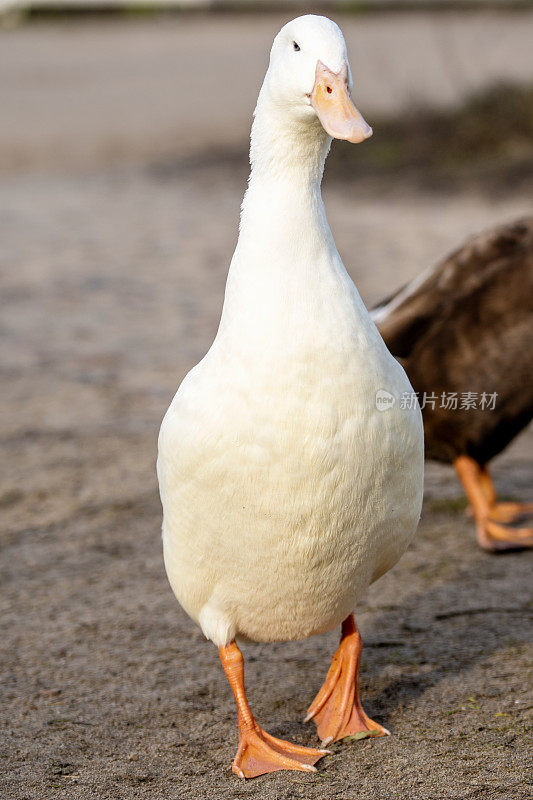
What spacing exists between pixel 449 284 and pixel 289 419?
201 centimetres

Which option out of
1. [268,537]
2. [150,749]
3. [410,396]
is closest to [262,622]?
[268,537]

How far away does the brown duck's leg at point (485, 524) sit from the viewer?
14.2ft

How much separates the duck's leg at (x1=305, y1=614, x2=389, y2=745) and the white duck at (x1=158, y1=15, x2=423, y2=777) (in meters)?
0.21

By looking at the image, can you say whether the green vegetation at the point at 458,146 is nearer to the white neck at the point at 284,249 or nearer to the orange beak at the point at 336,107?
the white neck at the point at 284,249

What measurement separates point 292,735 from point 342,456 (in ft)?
3.32

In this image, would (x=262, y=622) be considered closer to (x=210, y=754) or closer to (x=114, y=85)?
(x=210, y=754)

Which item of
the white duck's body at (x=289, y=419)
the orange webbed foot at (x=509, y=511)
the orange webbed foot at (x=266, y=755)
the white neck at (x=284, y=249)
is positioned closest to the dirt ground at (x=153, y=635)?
the orange webbed foot at (x=266, y=755)

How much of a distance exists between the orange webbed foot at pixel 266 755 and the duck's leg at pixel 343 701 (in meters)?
0.11

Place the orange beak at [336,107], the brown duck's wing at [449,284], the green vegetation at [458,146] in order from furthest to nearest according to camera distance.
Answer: the green vegetation at [458,146] < the brown duck's wing at [449,284] < the orange beak at [336,107]

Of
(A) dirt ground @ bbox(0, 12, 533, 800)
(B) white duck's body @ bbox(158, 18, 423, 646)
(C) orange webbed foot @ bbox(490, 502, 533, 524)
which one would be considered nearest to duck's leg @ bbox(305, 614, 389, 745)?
(A) dirt ground @ bbox(0, 12, 533, 800)

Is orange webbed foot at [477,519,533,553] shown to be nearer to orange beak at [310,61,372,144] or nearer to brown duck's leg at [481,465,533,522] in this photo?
brown duck's leg at [481,465,533,522]

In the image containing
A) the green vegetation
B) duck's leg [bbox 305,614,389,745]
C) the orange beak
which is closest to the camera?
the orange beak

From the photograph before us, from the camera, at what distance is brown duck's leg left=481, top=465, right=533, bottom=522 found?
460 cm

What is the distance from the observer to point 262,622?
2.82 metres
